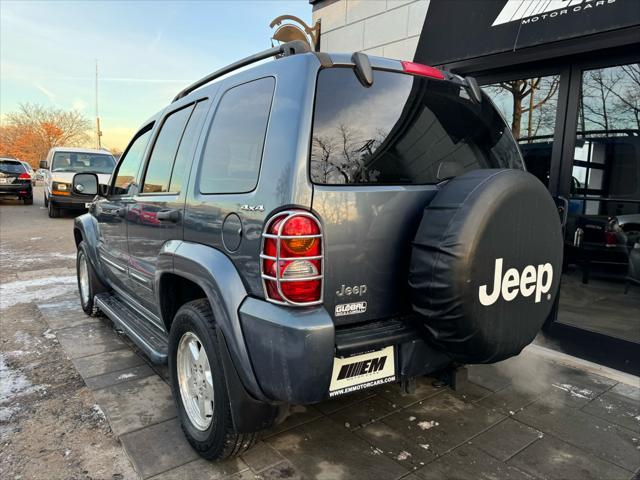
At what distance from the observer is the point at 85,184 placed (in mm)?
4008

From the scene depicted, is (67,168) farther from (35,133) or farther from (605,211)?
(35,133)

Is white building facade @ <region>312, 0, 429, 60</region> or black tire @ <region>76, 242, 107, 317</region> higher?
white building facade @ <region>312, 0, 429, 60</region>

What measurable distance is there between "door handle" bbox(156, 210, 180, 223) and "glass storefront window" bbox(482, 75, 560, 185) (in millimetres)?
3301

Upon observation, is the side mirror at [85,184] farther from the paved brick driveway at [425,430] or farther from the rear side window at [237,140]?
the rear side window at [237,140]

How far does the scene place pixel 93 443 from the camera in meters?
2.52

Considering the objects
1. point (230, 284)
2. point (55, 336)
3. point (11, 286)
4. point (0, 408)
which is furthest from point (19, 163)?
point (230, 284)

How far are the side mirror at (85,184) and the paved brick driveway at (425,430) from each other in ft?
4.79

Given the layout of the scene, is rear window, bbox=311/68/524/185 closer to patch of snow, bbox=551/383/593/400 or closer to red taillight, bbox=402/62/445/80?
red taillight, bbox=402/62/445/80

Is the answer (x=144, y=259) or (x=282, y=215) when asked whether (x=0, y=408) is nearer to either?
(x=144, y=259)

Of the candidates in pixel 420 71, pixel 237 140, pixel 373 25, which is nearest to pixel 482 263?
pixel 420 71

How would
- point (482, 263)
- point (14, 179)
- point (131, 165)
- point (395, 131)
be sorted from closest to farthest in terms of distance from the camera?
point (482, 263)
point (395, 131)
point (131, 165)
point (14, 179)

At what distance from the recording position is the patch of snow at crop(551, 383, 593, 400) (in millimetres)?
3250

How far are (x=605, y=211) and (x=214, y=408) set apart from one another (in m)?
3.48

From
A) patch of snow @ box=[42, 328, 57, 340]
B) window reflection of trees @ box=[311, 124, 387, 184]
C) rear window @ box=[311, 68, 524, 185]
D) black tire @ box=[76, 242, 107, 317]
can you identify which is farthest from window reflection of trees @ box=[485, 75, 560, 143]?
patch of snow @ box=[42, 328, 57, 340]
